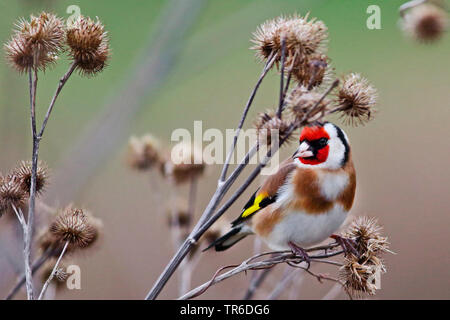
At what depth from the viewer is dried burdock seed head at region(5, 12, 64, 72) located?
175 centimetres

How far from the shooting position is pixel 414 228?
3805 mm

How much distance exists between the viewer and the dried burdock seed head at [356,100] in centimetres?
182

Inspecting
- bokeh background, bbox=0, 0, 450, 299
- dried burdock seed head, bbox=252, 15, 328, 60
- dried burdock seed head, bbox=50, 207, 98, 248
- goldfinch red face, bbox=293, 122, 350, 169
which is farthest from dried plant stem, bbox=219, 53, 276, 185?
dried burdock seed head, bbox=50, 207, 98, 248

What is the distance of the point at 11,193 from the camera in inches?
68.0

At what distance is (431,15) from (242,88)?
299 cm

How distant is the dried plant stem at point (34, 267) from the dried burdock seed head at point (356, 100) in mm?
953

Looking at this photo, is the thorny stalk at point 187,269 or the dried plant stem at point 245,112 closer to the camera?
the dried plant stem at point 245,112

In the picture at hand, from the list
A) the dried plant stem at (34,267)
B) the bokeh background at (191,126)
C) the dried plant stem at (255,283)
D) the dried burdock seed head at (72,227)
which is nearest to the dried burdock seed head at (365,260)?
the dried plant stem at (255,283)

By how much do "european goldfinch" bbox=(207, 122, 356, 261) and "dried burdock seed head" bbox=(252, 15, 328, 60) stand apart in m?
0.32

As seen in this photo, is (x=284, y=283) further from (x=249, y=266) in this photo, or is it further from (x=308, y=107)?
(x=308, y=107)

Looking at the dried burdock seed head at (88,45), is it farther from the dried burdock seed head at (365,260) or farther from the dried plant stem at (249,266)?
the dried burdock seed head at (365,260)

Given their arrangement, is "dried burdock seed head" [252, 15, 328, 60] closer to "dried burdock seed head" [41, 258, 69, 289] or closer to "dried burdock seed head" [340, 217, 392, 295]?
"dried burdock seed head" [340, 217, 392, 295]

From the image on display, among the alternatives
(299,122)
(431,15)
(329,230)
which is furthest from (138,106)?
(431,15)

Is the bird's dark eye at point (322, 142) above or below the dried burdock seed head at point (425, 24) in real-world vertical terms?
below
